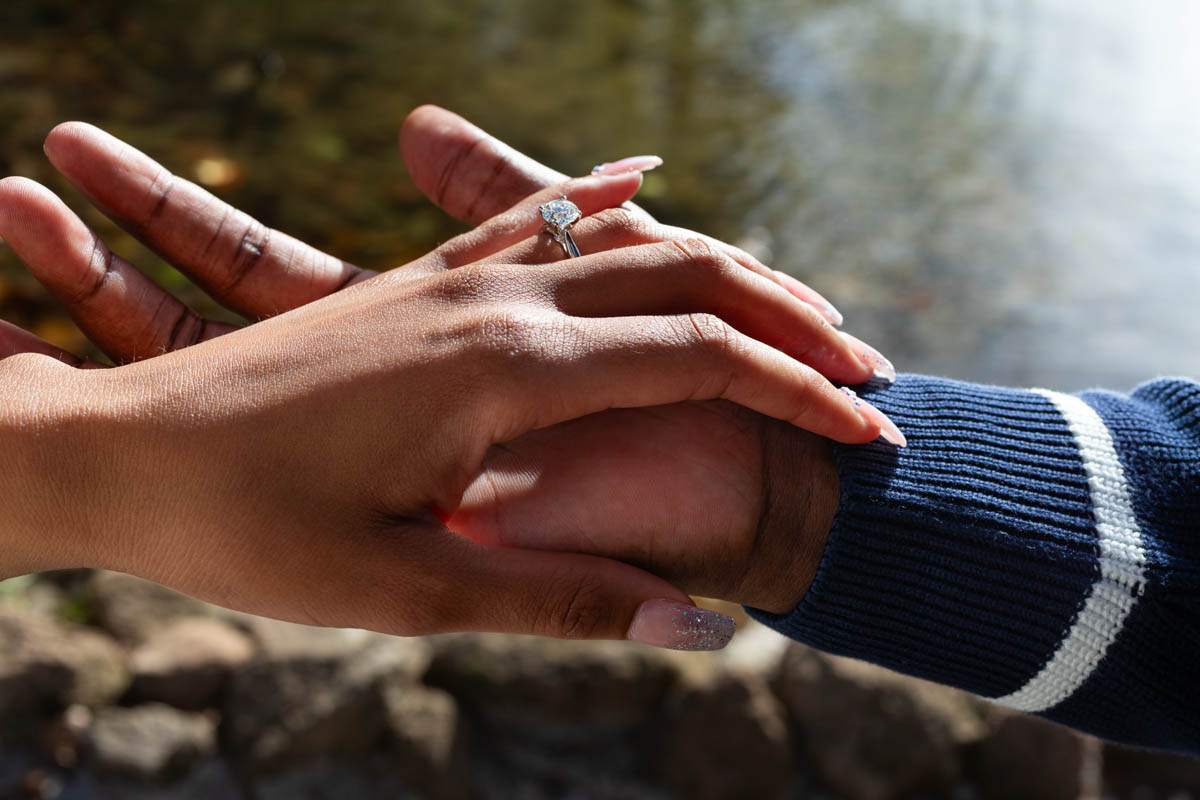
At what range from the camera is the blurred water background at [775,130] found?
16.4 feet

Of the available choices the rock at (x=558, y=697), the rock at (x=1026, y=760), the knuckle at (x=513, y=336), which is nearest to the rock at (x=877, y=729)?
the rock at (x=1026, y=760)

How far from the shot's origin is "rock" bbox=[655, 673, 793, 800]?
9.67 feet

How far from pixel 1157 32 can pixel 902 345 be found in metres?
4.52

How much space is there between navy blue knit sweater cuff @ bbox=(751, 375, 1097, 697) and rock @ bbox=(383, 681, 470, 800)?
141cm

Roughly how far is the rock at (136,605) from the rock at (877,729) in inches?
72.1

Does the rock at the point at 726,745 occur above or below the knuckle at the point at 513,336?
below

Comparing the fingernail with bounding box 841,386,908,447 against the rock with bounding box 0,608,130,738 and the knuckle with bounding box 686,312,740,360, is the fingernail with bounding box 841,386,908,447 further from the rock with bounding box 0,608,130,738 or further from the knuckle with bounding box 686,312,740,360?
the rock with bounding box 0,608,130,738

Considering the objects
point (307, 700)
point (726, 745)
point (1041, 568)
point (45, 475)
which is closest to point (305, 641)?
point (307, 700)

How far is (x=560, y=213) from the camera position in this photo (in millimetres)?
1935

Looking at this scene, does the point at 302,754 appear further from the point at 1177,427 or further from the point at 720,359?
the point at 1177,427

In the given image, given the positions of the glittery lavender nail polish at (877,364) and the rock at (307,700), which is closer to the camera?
the glittery lavender nail polish at (877,364)

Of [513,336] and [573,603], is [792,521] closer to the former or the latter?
[573,603]

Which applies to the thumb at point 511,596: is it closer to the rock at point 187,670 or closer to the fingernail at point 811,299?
the fingernail at point 811,299

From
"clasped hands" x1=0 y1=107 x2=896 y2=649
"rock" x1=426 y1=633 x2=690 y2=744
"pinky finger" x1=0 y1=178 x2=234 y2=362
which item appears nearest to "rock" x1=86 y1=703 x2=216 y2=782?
"rock" x1=426 y1=633 x2=690 y2=744
